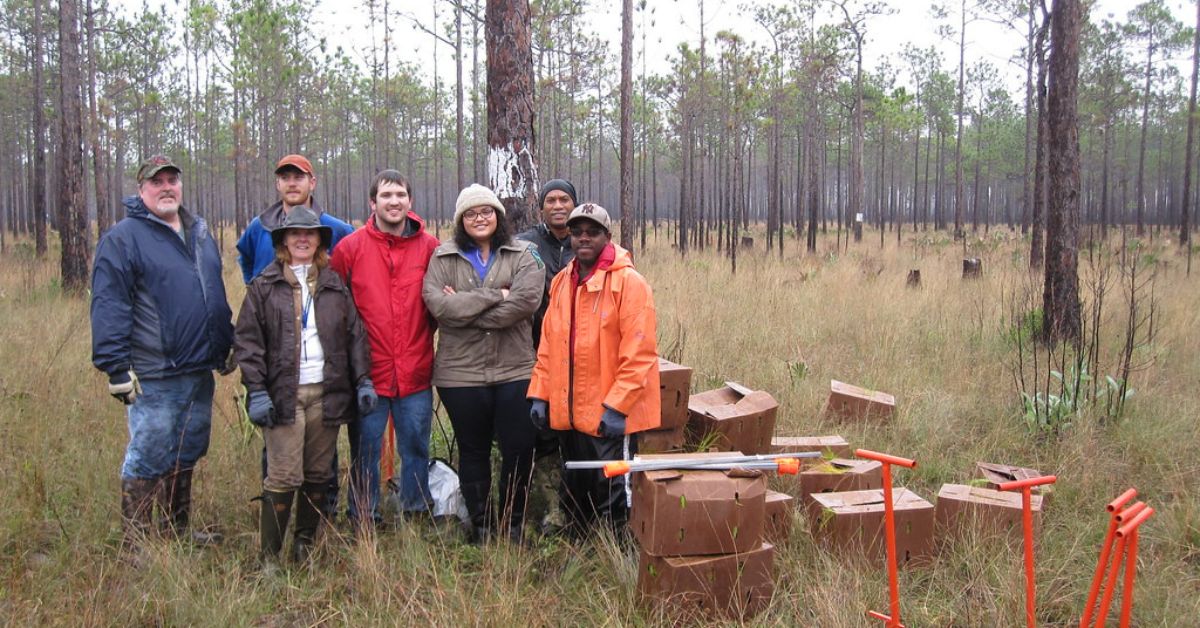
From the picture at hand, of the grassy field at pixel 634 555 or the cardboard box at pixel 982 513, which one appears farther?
the cardboard box at pixel 982 513

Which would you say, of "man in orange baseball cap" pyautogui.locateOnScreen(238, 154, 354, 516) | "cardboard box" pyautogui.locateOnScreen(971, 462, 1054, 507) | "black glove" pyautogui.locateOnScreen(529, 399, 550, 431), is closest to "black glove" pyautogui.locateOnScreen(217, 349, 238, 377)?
"man in orange baseball cap" pyautogui.locateOnScreen(238, 154, 354, 516)

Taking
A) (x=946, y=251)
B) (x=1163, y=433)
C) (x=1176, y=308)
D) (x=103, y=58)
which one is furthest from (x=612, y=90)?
(x=1163, y=433)

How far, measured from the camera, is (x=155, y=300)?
3.47 m

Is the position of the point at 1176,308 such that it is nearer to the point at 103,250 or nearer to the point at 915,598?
the point at 915,598

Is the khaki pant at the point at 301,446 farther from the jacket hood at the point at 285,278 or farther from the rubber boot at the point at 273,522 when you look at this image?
the jacket hood at the point at 285,278

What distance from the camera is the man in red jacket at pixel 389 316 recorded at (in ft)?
11.9

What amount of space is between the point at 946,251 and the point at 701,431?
17496 mm

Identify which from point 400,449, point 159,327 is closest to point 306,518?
point 400,449

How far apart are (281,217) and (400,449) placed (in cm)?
129

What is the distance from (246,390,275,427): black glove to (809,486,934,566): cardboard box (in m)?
2.52

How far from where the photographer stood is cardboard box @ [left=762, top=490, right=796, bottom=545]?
3660mm

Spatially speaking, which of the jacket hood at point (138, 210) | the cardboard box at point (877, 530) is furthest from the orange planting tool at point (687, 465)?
the jacket hood at point (138, 210)

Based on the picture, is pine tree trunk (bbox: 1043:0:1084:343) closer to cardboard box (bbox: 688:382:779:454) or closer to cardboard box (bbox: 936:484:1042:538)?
cardboard box (bbox: 936:484:1042:538)

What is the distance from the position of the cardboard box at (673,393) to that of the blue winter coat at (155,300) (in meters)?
2.15
